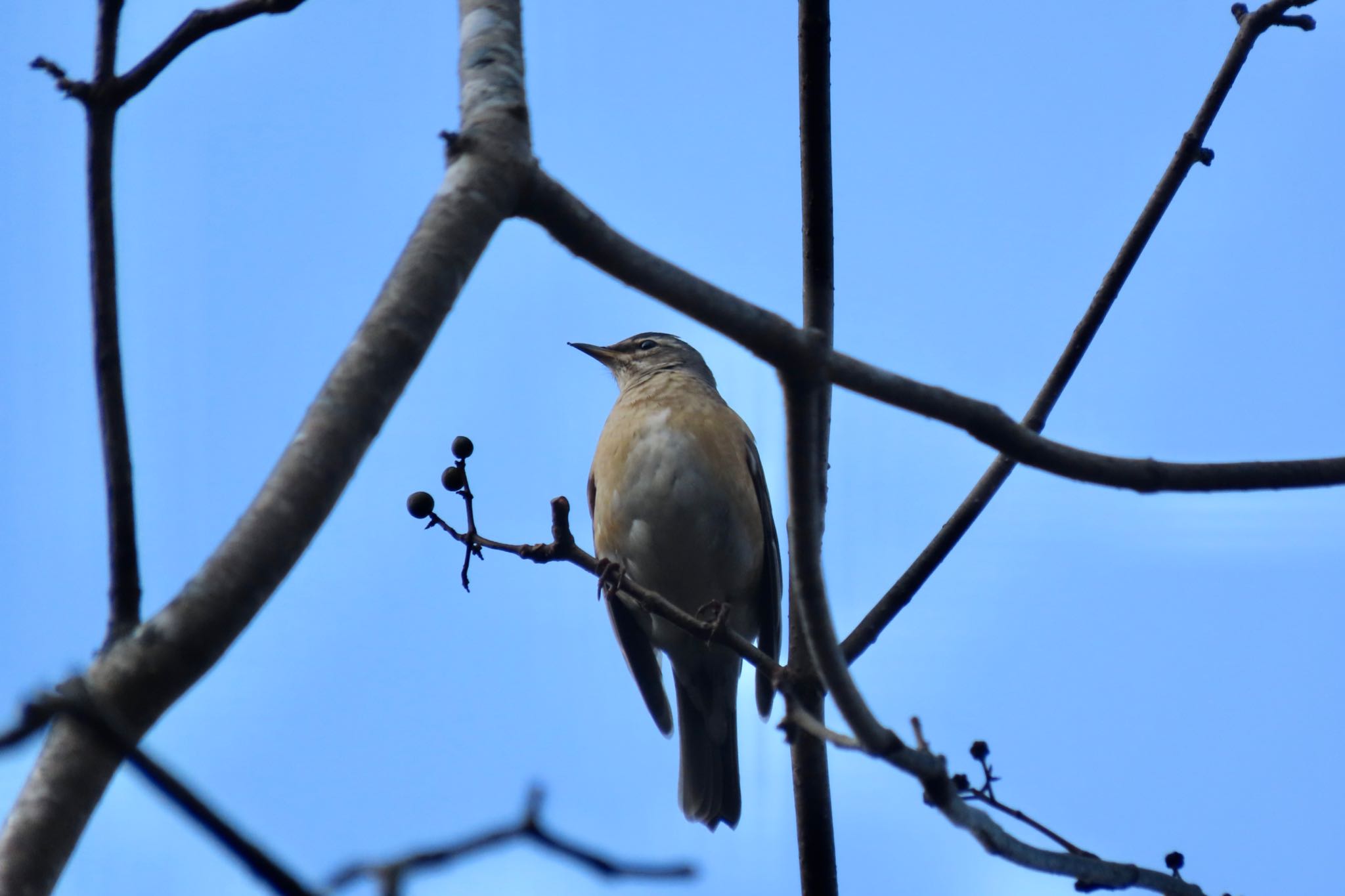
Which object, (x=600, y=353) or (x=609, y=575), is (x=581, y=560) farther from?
(x=600, y=353)

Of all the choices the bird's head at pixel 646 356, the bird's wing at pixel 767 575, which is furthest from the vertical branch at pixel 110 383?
the bird's head at pixel 646 356

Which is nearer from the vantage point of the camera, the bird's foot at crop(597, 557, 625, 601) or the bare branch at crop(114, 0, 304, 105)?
the bare branch at crop(114, 0, 304, 105)

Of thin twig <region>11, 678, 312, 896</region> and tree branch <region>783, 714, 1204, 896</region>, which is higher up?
tree branch <region>783, 714, 1204, 896</region>

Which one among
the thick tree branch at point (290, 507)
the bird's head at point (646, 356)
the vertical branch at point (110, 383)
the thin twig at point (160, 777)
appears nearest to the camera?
the thin twig at point (160, 777)

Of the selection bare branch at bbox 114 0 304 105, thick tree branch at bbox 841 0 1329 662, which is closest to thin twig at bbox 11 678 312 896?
bare branch at bbox 114 0 304 105

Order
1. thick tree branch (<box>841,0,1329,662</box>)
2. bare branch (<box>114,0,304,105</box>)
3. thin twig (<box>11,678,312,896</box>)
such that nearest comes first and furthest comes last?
thin twig (<box>11,678,312,896</box>) → bare branch (<box>114,0,304,105</box>) → thick tree branch (<box>841,0,1329,662</box>)

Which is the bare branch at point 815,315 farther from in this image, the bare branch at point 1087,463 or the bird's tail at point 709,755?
the bird's tail at point 709,755

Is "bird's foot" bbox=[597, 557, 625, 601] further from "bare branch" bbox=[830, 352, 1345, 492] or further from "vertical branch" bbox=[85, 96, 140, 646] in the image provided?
"vertical branch" bbox=[85, 96, 140, 646]

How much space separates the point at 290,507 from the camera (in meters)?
2.10

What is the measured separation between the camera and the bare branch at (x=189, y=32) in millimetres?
2518

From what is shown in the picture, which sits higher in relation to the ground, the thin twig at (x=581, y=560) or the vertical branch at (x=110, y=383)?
the thin twig at (x=581, y=560)

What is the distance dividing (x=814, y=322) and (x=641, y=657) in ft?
13.2

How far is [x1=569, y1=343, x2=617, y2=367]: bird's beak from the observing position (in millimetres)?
9438

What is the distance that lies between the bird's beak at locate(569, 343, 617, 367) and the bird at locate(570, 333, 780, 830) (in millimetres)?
1351
